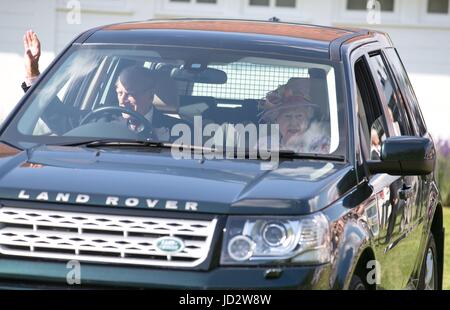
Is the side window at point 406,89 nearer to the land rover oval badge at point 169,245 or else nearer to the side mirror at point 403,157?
the side mirror at point 403,157

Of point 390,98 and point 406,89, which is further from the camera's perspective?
point 406,89

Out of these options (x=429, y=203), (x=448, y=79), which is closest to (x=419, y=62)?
(x=448, y=79)

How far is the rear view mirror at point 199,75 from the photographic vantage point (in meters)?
6.39

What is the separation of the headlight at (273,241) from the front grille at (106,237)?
0.09 meters

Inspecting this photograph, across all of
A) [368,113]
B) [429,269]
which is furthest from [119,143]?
[429,269]

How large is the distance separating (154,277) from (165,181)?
0.50 metres

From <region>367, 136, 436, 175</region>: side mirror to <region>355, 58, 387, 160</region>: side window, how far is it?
0.39 m

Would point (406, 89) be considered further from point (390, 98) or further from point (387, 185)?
point (387, 185)

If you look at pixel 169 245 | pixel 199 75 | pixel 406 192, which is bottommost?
pixel 406 192

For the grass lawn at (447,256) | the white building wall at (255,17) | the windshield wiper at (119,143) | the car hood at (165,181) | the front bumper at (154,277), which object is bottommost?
the grass lawn at (447,256)

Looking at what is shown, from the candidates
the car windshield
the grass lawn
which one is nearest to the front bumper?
the car windshield

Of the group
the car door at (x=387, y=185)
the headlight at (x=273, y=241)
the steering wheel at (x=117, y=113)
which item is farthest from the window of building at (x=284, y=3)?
the headlight at (x=273, y=241)

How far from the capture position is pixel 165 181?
5121 millimetres
